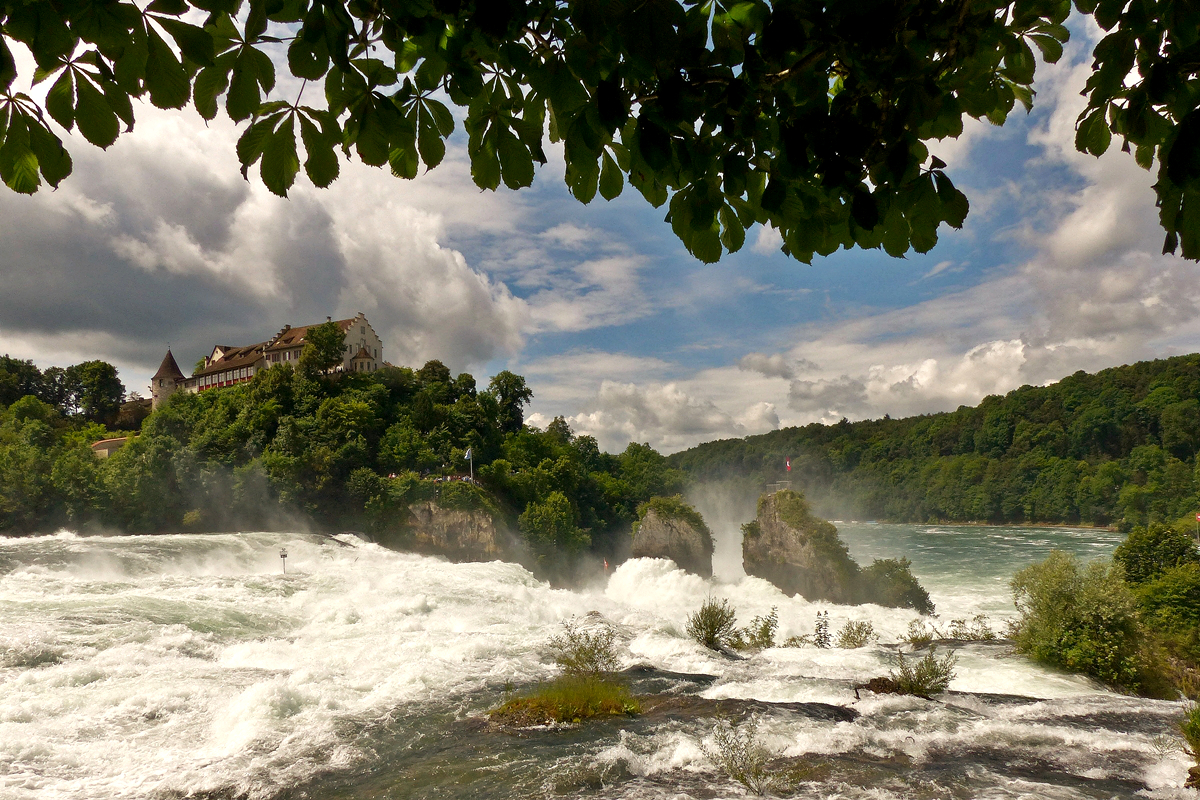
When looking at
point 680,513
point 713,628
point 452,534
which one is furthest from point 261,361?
point 713,628

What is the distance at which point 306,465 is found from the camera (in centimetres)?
3628

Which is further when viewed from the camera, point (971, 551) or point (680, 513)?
point (971, 551)

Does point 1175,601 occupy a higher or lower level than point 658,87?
lower

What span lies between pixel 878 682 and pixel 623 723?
15.4 ft

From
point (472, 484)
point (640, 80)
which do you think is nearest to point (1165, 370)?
point (472, 484)

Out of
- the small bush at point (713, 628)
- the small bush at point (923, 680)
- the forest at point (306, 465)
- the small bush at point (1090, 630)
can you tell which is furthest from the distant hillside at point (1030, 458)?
the small bush at point (923, 680)

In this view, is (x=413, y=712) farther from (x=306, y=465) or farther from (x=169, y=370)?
(x=169, y=370)

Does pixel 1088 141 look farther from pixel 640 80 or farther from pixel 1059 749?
pixel 1059 749

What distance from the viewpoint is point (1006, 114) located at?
231 cm

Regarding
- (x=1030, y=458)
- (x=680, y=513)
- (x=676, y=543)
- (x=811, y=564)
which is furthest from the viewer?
(x=1030, y=458)

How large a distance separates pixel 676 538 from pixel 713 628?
2382 centimetres

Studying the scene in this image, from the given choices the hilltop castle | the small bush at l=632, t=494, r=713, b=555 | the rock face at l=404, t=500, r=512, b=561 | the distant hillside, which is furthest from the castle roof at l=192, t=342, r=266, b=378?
the distant hillside

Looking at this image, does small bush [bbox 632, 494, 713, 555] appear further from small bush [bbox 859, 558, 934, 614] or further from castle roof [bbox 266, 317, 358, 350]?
castle roof [bbox 266, 317, 358, 350]

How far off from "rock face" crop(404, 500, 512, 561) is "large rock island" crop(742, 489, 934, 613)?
46.5 feet
